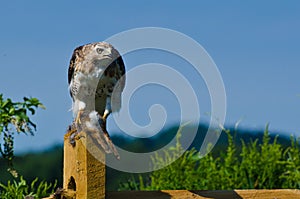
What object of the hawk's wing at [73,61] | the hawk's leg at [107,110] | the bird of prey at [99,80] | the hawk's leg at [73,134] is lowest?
the hawk's leg at [73,134]

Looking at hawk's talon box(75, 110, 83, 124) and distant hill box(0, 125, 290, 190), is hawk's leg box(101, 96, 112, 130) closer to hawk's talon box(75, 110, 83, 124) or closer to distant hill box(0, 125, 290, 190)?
hawk's talon box(75, 110, 83, 124)

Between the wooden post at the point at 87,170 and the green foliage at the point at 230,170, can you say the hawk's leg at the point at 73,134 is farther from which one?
the green foliage at the point at 230,170

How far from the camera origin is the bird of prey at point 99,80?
182 centimetres

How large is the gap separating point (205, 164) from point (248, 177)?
266 mm

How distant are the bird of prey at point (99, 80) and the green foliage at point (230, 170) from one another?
5.32 ft

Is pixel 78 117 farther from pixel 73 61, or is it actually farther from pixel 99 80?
pixel 73 61

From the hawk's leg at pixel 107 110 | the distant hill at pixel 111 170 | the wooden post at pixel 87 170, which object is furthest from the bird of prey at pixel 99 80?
the distant hill at pixel 111 170

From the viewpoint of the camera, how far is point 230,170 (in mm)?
3580

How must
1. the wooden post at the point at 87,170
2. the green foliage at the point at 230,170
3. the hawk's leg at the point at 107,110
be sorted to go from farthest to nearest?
the green foliage at the point at 230,170 < the hawk's leg at the point at 107,110 < the wooden post at the point at 87,170

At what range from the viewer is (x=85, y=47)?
194cm

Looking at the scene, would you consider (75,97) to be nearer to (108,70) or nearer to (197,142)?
(108,70)

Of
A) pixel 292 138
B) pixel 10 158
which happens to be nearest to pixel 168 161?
pixel 292 138

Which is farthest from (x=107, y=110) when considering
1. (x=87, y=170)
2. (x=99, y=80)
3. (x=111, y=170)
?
(x=111, y=170)

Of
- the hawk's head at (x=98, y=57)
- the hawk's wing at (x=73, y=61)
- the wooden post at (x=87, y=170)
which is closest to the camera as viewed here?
the wooden post at (x=87, y=170)
